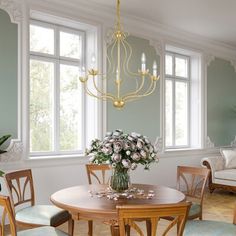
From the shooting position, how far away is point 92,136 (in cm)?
510

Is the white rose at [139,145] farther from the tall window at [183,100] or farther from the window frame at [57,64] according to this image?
the tall window at [183,100]

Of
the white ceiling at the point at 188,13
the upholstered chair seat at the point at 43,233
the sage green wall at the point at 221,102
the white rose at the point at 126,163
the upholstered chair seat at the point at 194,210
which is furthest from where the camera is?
the sage green wall at the point at 221,102

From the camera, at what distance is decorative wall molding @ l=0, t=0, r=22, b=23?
4.16m

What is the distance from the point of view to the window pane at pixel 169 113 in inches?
257

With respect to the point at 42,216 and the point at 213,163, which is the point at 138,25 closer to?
the point at 213,163

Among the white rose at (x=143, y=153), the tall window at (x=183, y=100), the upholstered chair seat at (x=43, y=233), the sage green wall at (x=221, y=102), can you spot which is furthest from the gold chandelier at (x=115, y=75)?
the upholstered chair seat at (x=43, y=233)

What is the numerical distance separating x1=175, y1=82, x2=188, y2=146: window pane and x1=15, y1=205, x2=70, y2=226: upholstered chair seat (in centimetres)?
401

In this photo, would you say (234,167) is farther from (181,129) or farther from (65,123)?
(65,123)

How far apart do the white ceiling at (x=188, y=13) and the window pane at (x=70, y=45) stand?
0.59 m

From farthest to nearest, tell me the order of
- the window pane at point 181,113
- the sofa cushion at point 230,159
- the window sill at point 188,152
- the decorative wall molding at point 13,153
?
the window pane at point 181,113
the sofa cushion at point 230,159
the window sill at point 188,152
the decorative wall molding at point 13,153

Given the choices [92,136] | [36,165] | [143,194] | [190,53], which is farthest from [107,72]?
[143,194]

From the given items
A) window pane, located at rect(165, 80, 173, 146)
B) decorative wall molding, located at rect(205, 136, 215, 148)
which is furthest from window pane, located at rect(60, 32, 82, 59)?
decorative wall molding, located at rect(205, 136, 215, 148)

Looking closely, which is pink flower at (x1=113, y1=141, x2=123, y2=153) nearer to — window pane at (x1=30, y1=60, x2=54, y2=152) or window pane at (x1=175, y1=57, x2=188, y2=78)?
window pane at (x1=30, y1=60, x2=54, y2=152)

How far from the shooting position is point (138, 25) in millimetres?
5637
